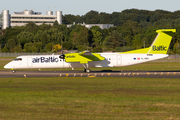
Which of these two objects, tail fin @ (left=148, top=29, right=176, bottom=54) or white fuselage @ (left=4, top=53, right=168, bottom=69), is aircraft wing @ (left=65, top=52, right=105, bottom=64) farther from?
tail fin @ (left=148, top=29, right=176, bottom=54)

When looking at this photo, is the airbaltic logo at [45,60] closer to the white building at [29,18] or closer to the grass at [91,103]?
the grass at [91,103]

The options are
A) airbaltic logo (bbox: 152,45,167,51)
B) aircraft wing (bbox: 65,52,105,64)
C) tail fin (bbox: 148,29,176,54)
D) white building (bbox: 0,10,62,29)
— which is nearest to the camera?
aircraft wing (bbox: 65,52,105,64)

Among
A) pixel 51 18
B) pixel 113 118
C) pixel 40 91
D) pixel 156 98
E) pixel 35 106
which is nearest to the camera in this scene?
pixel 113 118

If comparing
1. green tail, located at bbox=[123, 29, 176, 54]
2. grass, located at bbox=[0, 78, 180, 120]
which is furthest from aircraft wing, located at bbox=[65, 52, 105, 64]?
grass, located at bbox=[0, 78, 180, 120]

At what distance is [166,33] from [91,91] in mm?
19558

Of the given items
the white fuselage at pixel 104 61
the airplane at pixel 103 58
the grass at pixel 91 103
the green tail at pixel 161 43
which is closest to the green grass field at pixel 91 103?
the grass at pixel 91 103

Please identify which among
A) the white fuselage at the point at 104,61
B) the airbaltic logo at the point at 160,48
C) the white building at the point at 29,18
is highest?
the white building at the point at 29,18

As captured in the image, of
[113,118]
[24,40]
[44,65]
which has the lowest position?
[113,118]

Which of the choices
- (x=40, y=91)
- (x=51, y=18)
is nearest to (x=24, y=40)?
(x=51, y=18)

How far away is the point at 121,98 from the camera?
17.1m

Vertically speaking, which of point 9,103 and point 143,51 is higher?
point 143,51

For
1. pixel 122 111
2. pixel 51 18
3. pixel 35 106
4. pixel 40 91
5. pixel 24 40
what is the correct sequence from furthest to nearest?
pixel 51 18
pixel 24 40
pixel 40 91
pixel 35 106
pixel 122 111

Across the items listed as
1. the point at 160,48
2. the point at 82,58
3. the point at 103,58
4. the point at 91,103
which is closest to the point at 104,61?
the point at 103,58

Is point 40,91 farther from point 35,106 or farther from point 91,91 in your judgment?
point 35,106
